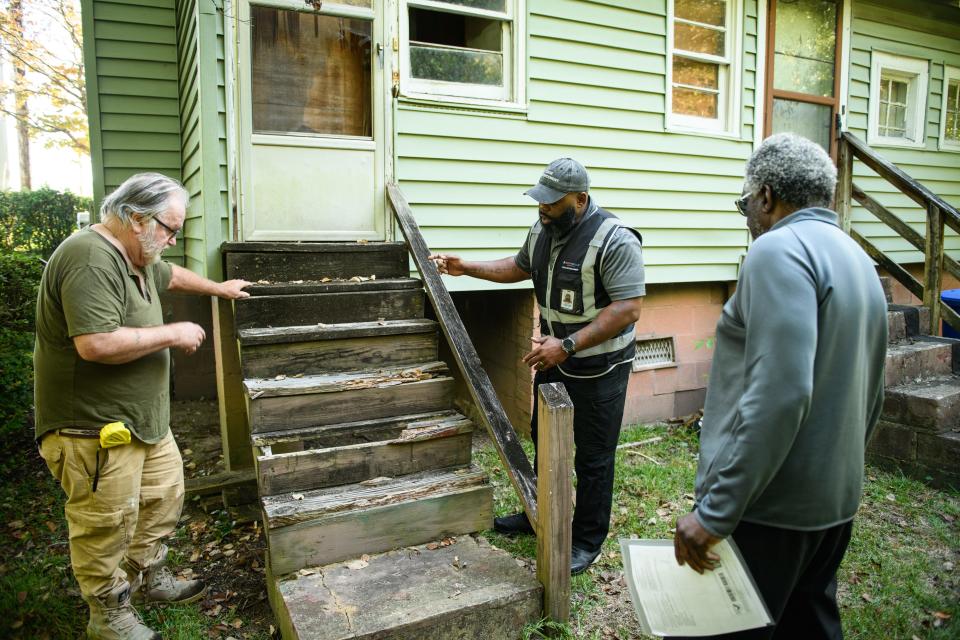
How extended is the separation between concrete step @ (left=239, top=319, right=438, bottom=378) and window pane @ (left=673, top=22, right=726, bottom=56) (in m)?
4.07

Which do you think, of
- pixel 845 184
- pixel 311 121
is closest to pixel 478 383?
pixel 311 121

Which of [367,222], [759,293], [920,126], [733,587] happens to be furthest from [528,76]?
[920,126]

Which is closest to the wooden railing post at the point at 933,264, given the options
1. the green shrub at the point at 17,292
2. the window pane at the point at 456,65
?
the window pane at the point at 456,65

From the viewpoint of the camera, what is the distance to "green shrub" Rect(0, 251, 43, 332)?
198 inches

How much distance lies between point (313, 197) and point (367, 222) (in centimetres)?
41

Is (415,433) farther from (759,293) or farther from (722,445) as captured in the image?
(759,293)

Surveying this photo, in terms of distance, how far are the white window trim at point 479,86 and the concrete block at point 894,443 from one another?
3.84 m

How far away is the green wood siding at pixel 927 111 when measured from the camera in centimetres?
698

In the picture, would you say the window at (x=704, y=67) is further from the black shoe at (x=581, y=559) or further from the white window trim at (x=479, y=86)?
the black shoe at (x=581, y=559)

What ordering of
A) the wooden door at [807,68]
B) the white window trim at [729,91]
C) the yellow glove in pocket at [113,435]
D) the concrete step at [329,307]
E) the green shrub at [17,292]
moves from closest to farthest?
the yellow glove in pocket at [113,435] → the concrete step at [329,307] → the green shrub at [17,292] → the white window trim at [729,91] → the wooden door at [807,68]

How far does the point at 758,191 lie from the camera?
1.81m

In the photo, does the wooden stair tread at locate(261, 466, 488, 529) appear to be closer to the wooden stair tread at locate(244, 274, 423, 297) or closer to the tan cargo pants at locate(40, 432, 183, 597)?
the tan cargo pants at locate(40, 432, 183, 597)

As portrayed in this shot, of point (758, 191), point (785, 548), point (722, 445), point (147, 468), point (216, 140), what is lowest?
point (147, 468)

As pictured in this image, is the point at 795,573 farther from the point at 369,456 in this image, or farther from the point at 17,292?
the point at 17,292
